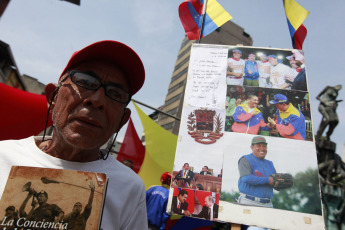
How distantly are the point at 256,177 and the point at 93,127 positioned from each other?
5.98 ft

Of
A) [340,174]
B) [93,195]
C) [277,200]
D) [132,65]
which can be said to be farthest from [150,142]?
[340,174]

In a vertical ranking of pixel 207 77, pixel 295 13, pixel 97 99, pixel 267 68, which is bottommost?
pixel 97 99

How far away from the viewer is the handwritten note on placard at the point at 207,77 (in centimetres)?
269

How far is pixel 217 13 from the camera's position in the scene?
3838mm

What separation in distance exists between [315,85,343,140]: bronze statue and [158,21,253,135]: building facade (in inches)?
1300

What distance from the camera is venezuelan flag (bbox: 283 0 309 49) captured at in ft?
11.8

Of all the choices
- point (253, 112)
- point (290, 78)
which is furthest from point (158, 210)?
point (290, 78)

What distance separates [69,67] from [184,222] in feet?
9.83

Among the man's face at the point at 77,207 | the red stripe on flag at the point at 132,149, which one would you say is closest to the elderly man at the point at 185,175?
the man's face at the point at 77,207

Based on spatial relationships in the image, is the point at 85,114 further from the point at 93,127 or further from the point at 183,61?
the point at 183,61

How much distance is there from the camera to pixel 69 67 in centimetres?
115

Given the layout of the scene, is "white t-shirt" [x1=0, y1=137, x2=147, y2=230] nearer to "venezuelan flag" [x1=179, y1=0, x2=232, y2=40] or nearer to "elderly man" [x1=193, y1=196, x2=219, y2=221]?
"elderly man" [x1=193, y1=196, x2=219, y2=221]

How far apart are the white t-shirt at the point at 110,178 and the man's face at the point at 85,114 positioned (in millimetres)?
103

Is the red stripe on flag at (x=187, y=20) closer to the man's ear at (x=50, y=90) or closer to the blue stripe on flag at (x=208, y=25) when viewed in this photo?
the blue stripe on flag at (x=208, y=25)
